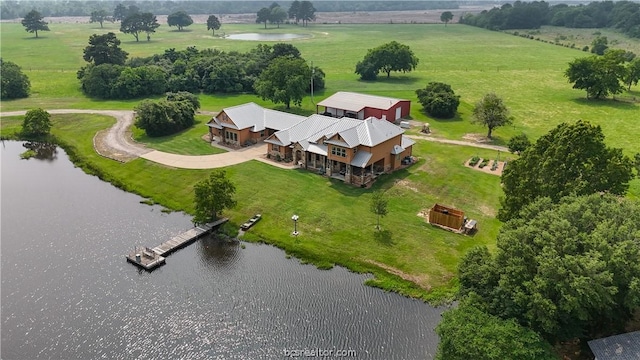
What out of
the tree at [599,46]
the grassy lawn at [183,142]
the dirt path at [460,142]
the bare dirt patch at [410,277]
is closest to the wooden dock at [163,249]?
the bare dirt patch at [410,277]

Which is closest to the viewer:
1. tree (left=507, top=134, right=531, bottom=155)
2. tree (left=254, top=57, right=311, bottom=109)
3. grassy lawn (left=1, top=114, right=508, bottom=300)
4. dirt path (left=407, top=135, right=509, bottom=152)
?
grassy lawn (left=1, top=114, right=508, bottom=300)

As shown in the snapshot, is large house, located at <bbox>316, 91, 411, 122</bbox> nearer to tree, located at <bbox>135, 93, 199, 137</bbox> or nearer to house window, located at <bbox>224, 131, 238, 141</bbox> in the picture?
house window, located at <bbox>224, 131, 238, 141</bbox>

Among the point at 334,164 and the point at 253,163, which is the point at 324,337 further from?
the point at 253,163

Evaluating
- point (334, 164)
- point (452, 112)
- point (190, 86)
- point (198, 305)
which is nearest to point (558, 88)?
point (452, 112)

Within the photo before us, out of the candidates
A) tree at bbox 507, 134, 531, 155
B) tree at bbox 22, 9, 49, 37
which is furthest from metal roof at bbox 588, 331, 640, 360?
tree at bbox 22, 9, 49, 37

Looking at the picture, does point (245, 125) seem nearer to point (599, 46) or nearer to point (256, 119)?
point (256, 119)

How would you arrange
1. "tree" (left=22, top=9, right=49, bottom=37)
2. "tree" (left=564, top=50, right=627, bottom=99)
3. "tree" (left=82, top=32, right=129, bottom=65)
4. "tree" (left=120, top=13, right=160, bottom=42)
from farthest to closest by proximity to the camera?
"tree" (left=22, top=9, right=49, bottom=37) → "tree" (left=120, top=13, right=160, bottom=42) → "tree" (left=82, top=32, right=129, bottom=65) → "tree" (left=564, top=50, right=627, bottom=99)
